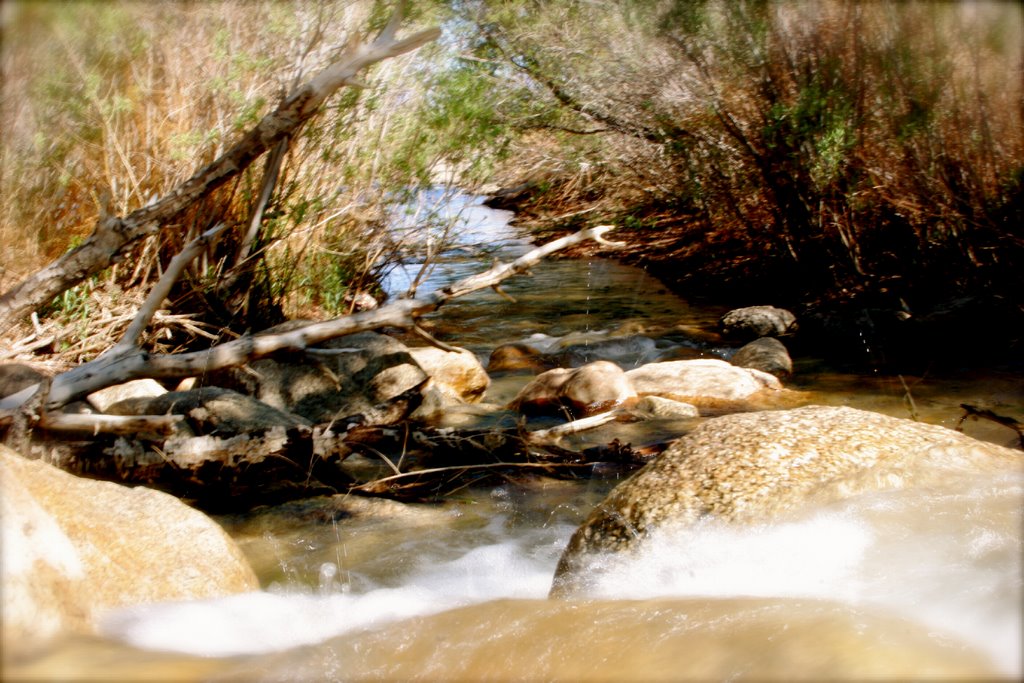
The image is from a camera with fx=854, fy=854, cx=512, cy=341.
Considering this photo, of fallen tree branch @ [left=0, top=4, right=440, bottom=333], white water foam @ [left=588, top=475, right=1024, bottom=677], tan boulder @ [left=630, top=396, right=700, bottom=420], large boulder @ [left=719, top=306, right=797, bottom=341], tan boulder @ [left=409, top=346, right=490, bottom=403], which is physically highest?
fallen tree branch @ [left=0, top=4, right=440, bottom=333]

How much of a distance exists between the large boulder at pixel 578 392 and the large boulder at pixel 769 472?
10.1 ft

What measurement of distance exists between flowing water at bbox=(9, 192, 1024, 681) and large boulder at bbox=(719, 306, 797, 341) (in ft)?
12.4

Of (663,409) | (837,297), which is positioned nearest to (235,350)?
(663,409)

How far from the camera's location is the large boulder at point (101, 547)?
247 centimetres

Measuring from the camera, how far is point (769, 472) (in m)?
3.44

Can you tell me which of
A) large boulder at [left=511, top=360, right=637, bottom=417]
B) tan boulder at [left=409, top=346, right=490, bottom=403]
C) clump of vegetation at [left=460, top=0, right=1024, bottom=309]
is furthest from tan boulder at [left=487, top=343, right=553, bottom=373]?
clump of vegetation at [left=460, top=0, right=1024, bottom=309]

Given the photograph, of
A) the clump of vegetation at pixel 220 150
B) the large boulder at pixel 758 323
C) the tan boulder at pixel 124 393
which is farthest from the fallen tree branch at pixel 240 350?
the large boulder at pixel 758 323

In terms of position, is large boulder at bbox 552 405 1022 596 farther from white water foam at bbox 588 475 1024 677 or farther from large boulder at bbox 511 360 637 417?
large boulder at bbox 511 360 637 417

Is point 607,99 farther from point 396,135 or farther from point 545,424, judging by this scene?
point 545,424

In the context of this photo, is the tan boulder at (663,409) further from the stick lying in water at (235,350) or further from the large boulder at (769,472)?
the large boulder at (769,472)

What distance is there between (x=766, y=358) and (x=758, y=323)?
1459 mm

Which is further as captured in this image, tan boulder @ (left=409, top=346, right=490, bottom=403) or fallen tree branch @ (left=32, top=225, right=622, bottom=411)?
tan boulder @ (left=409, top=346, right=490, bottom=403)

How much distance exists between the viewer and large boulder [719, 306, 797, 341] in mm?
9086

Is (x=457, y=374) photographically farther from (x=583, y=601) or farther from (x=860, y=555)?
(x=860, y=555)
